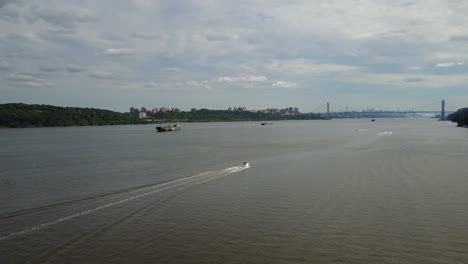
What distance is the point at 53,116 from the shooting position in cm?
12331

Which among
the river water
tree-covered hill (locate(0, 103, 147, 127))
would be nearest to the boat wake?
the river water

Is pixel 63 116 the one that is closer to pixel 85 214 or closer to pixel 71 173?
pixel 71 173

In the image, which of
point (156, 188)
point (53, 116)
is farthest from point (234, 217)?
point (53, 116)

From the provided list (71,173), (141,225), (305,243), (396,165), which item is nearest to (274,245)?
(305,243)

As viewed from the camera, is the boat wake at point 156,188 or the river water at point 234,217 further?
the boat wake at point 156,188

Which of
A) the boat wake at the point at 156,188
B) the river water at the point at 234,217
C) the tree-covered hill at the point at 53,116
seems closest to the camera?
the river water at the point at 234,217

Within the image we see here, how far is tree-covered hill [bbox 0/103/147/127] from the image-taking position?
111 meters

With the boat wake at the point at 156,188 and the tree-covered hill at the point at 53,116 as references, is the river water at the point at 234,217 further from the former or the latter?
the tree-covered hill at the point at 53,116

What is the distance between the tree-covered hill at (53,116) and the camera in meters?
111

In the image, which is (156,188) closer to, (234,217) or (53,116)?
(234,217)

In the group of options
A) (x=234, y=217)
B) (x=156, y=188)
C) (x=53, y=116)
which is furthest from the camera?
(x=53, y=116)


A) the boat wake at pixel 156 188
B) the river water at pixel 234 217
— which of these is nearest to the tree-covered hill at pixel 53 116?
the river water at pixel 234 217

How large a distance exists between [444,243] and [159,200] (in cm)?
929

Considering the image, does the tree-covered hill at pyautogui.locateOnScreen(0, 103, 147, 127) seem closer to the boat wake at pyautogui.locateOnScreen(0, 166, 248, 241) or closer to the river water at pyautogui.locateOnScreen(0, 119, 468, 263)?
the river water at pyautogui.locateOnScreen(0, 119, 468, 263)
